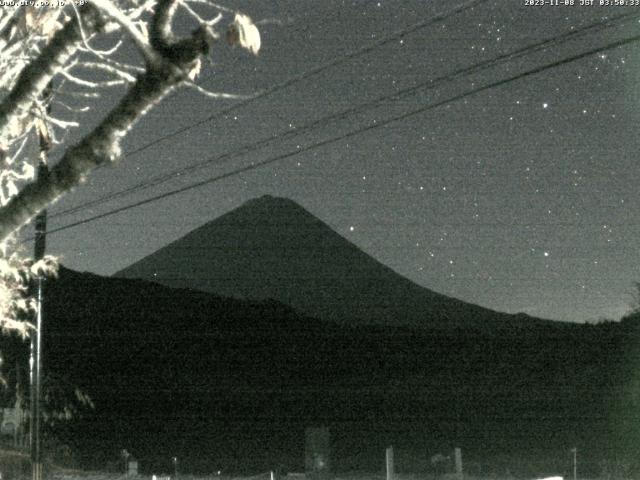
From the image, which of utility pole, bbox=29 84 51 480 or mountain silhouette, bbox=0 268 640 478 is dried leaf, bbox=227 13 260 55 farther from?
mountain silhouette, bbox=0 268 640 478

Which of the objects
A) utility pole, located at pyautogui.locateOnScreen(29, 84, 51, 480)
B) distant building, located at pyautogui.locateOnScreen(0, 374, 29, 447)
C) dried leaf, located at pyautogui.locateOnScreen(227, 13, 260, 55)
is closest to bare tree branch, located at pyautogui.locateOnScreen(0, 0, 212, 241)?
dried leaf, located at pyautogui.locateOnScreen(227, 13, 260, 55)

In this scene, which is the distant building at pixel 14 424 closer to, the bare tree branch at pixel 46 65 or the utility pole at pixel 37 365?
the utility pole at pixel 37 365

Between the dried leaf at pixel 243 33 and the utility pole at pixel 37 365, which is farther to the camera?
the utility pole at pixel 37 365

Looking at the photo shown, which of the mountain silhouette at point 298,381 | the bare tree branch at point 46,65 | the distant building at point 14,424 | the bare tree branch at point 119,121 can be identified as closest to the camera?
the bare tree branch at point 119,121

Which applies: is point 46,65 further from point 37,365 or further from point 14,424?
point 14,424

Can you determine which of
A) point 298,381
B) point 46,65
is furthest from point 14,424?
point 298,381

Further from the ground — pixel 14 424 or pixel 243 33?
pixel 243 33

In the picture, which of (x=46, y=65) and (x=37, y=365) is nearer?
(x=46, y=65)

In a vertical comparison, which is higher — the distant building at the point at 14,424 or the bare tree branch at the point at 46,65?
the bare tree branch at the point at 46,65

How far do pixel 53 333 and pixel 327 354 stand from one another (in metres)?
23.8

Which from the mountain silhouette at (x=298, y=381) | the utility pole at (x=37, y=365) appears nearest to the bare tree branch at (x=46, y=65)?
the utility pole at (x=37, y=365)

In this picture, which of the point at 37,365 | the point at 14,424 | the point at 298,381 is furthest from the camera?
the point at 298,381

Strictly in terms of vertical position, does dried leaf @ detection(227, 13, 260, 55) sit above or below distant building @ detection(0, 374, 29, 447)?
above

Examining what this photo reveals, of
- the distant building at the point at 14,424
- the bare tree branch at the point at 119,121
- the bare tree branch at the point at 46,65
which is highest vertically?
the bare tree branch at the point at 46,65
